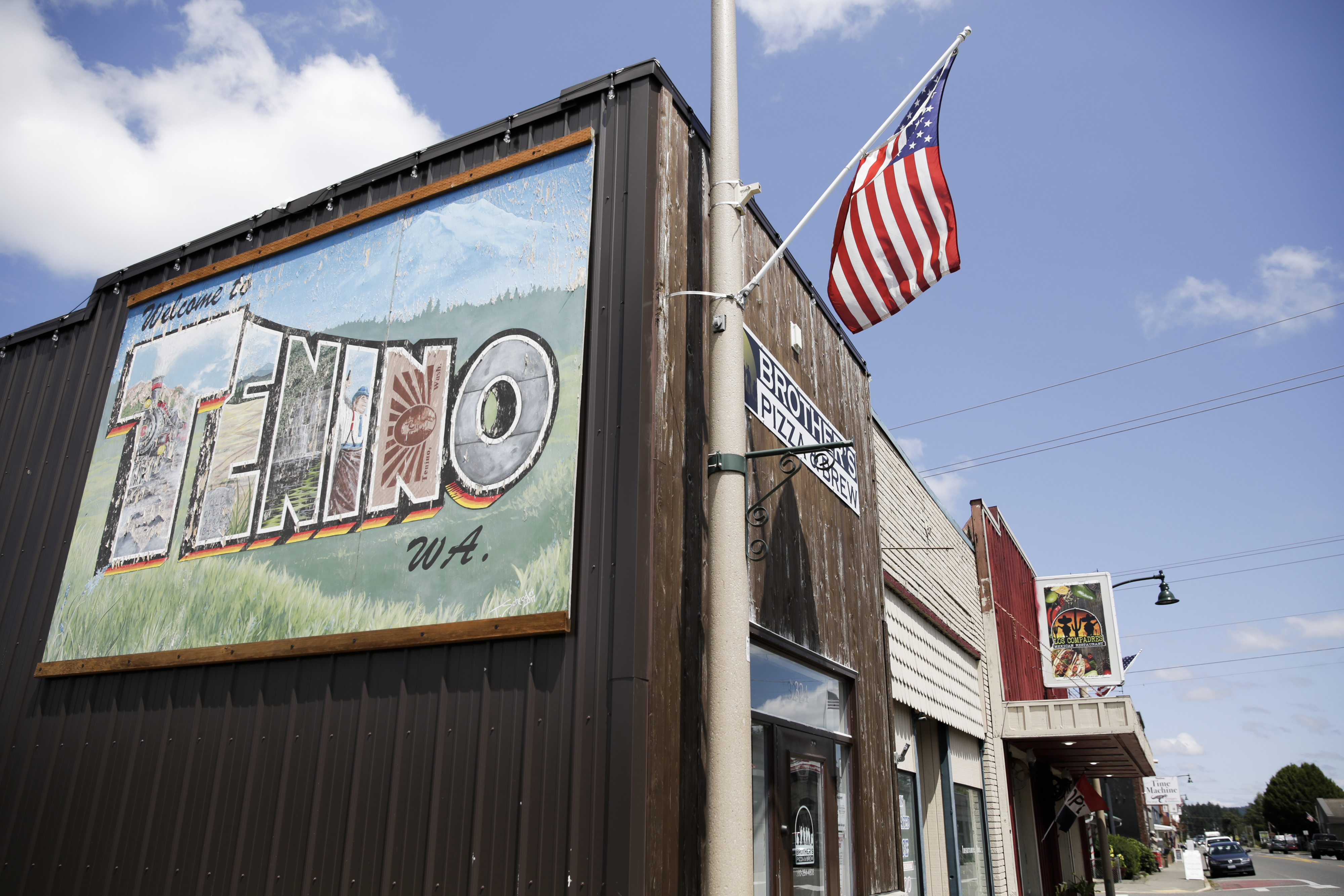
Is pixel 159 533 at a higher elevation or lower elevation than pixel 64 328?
lower

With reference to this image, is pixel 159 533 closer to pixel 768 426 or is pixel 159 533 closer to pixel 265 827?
pixel 265 827

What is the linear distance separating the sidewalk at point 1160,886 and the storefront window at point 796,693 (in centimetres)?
2608

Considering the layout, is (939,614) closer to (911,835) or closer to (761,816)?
(911,835)

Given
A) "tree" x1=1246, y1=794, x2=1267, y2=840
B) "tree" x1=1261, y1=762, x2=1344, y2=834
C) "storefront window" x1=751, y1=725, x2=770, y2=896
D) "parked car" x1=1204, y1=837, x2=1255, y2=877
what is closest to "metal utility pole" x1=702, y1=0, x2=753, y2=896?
"storefront window" x1=751, y1=725, x2=770, y2=896

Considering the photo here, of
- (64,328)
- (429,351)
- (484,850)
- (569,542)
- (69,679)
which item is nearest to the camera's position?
(484,850)

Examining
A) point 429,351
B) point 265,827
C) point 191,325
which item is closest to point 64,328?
point 191,325

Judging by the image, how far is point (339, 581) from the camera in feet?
21.0

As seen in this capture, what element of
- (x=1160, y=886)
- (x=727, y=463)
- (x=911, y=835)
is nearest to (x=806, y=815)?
(x=727, y=463)

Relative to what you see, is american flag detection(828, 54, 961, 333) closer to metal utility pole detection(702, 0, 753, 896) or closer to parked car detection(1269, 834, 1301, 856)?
metal utility pole detection(702, 0, 753, 896)

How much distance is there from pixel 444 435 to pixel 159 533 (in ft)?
10.2

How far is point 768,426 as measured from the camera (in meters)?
7.72

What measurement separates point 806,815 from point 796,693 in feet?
3.05

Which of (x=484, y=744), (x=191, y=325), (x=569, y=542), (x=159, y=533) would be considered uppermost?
(x=191, y=325)

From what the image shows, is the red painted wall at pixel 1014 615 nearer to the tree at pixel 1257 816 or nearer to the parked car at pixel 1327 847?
the parked car at pixel 1327 847
